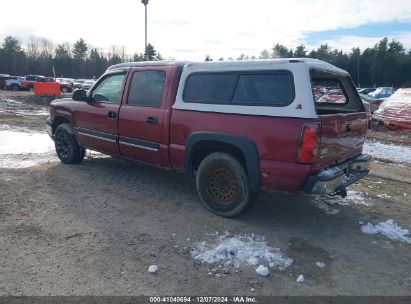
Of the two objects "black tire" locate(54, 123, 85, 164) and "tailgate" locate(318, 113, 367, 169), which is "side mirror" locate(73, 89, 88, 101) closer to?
"black tire" locate(54, 123, 85, 164)

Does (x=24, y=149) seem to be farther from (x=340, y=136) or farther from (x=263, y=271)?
(x=340, y=136)

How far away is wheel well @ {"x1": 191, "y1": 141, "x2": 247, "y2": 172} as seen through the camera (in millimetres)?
4449

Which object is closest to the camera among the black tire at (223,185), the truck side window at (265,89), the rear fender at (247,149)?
the truck side window at (265,89)

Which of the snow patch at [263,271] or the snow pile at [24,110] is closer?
the snow patch at [263,271]

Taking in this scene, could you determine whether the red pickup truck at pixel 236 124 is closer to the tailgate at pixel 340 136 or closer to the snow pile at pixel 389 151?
the tailgate at pixel 340 136

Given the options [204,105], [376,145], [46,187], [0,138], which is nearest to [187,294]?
[204,105]

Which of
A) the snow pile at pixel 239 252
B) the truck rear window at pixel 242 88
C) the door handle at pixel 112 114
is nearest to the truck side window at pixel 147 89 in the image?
the door handle at pixel 112 114

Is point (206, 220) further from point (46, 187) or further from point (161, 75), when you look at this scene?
point (46, 187)

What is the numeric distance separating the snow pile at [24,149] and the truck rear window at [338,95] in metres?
5.46

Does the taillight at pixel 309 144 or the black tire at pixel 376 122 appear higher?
the taillight at pixel 309 144

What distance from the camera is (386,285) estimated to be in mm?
3275

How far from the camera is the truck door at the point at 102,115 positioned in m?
5.77

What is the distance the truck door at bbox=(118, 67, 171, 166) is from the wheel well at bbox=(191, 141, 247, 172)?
0.49 metres

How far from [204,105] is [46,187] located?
297 cm
